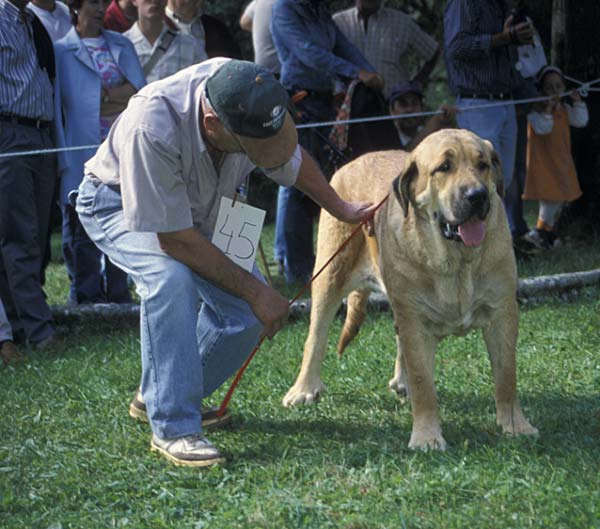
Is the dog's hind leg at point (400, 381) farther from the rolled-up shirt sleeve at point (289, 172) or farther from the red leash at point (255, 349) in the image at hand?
the rolled-up shirt sleeve at point (289, 172)

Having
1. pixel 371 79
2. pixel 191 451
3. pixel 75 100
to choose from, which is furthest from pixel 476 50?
pixel 191 451

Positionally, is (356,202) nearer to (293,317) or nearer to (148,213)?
(148,213)

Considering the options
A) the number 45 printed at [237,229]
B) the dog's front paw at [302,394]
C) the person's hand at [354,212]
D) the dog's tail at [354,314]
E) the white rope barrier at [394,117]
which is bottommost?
the dog's front paw at [302,394]

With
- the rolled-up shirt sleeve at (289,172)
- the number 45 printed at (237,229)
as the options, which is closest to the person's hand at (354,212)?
the rolled-up shirt sleeve at (289,172)

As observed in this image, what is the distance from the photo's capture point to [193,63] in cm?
809

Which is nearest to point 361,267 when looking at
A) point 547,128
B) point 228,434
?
point 228,434

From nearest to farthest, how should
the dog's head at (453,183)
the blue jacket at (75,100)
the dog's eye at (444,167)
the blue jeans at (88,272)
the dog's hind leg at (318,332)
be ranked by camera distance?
the dog's head at (453,183) → the dog's eye at (444,167) → the dog's hind leg at (318,332) → the blue jacket at (75,100) → the blue jeans at (88,272)

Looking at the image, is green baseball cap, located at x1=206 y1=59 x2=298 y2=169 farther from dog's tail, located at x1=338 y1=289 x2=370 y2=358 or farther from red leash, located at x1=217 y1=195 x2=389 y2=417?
dog's tail, located at x1=338 y1=289 x2=370 y2=358

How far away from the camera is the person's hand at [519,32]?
7.79 meters

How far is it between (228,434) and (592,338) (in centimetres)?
244

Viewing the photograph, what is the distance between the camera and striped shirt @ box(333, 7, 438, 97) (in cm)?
928

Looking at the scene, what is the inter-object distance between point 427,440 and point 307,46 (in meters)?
4.37

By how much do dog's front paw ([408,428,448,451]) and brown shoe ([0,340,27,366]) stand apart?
3066 mm

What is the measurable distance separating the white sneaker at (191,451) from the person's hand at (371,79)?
4.32 meters
